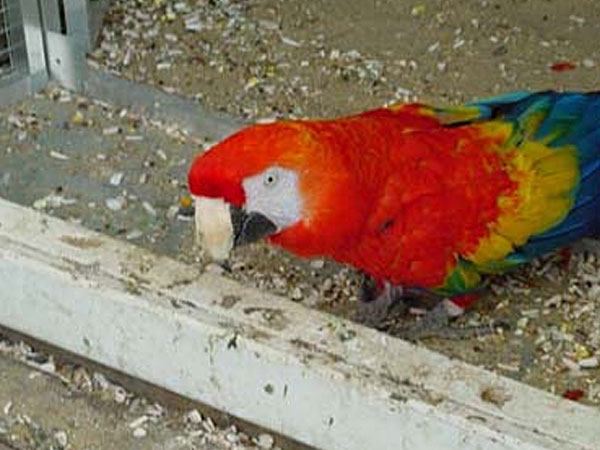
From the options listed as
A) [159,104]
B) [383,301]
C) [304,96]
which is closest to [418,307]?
[383,301]

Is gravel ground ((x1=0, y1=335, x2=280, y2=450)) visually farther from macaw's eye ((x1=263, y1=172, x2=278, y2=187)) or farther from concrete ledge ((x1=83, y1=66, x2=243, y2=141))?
concrete ledge ((x1=83, y1=66, x2=243, y2=141))

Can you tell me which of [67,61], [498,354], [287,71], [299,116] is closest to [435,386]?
[498,354]

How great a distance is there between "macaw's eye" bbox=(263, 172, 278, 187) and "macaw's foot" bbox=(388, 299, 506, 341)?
16.1 inches

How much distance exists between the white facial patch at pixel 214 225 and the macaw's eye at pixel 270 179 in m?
0.05

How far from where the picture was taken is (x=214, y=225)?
1.57m

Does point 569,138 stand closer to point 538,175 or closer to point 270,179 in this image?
point 538,175

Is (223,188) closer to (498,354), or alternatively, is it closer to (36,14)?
(498,354)

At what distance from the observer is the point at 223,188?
5.02 feet

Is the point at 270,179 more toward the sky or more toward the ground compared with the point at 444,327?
more toward the sky

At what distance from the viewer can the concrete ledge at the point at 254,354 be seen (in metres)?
1.54

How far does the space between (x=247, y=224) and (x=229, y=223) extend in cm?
2

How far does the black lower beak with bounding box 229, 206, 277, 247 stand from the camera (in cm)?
156

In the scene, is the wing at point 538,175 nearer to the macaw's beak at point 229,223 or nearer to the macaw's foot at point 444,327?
the macaw's foot at point 444,327

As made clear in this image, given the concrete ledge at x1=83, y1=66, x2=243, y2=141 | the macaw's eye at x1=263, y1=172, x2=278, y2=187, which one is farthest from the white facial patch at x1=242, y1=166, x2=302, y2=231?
the concrete ledge at x1=83, y1=66, x2=243, y2=141
